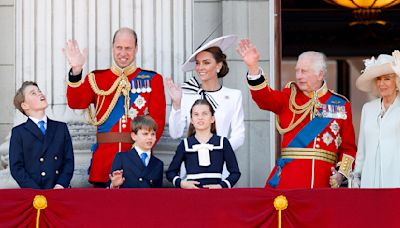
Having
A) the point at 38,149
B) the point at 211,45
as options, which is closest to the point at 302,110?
the point at 211,45

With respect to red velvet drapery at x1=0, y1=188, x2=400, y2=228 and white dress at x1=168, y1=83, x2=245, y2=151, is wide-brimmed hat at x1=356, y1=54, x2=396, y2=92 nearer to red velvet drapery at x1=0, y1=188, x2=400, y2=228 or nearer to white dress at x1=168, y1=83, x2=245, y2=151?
white dress at x1=168, y1=83, x2=245, y2=151

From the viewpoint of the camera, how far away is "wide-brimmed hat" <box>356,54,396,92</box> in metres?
9.05

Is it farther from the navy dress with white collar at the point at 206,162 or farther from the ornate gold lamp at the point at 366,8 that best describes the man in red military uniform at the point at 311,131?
the ornate gold lamp at the point at 366,8

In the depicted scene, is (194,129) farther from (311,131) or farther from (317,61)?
(317,61)

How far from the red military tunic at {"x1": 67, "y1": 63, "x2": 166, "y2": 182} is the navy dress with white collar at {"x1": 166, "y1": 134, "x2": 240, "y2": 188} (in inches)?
15.5

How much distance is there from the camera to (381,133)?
9000mm

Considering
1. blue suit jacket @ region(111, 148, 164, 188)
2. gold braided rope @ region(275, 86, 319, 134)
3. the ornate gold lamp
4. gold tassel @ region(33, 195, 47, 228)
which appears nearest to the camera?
gold tassel @ region(33, 195, 47, 228)

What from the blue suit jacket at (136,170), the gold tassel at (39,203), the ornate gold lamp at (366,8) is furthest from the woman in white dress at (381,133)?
the ornate gold lamp at (366,8)

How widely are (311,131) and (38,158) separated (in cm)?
188

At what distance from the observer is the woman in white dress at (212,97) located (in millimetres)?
9367

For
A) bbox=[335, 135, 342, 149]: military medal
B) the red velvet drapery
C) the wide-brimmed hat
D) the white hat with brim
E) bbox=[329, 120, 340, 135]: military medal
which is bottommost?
the red velvet drapery

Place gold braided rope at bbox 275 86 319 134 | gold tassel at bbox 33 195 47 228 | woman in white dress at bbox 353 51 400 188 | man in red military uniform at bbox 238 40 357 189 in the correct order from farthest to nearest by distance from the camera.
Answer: gold braided rope at bbox 275 86 319 134 < man in red military uniform at bbox 238 40 357 189 < woman in white dress at bbox 353 51 400 188 < gold tassel at bbox 33 195 47 228

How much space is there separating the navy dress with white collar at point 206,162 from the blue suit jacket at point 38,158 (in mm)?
726

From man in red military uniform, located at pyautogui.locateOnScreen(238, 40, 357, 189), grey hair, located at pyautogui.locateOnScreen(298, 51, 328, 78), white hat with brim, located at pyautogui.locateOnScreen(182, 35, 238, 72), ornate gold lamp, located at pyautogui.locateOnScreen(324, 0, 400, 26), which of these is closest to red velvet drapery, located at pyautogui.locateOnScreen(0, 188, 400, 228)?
man in red military uniform, located at pyautogui.locateOnScreen(238, 40, 357, 189)
